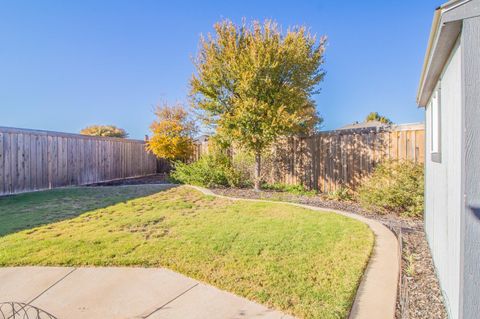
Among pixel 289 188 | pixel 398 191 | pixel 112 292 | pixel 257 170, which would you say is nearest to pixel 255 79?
pixel 257 170

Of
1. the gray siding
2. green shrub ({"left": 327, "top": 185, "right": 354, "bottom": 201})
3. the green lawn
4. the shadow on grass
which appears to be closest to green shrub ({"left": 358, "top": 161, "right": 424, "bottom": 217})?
green shrub ({"left": 327, "top": 185, "right": 354, "bottom": 201})

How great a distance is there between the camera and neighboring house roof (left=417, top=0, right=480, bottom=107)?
146 cm

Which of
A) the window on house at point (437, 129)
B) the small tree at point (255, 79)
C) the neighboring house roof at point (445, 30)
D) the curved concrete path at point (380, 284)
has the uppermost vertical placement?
the small tree at point (255, 79)

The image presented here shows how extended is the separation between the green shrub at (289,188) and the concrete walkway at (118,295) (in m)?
5.73

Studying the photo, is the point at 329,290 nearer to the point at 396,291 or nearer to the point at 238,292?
the point at 396,291

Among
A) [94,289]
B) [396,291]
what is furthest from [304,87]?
[94,289]

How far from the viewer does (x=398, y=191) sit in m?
5.47

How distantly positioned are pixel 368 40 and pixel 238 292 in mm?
11750

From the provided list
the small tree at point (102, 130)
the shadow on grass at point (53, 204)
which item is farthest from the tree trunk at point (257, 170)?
the small tree at point (102, 130)

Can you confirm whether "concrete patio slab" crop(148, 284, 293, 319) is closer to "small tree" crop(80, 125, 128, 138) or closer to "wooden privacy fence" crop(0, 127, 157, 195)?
"wooden privacy fence" crop(0, 127, 157, 195)

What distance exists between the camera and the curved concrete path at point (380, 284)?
2139 millimetres

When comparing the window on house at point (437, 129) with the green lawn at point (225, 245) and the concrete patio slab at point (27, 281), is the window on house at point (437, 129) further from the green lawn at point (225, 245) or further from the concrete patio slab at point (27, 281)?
the concrete patio slab at point (27, 281)

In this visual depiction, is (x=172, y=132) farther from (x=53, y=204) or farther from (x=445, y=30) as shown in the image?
(x=445, y=30)

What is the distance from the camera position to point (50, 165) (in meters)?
9.16
